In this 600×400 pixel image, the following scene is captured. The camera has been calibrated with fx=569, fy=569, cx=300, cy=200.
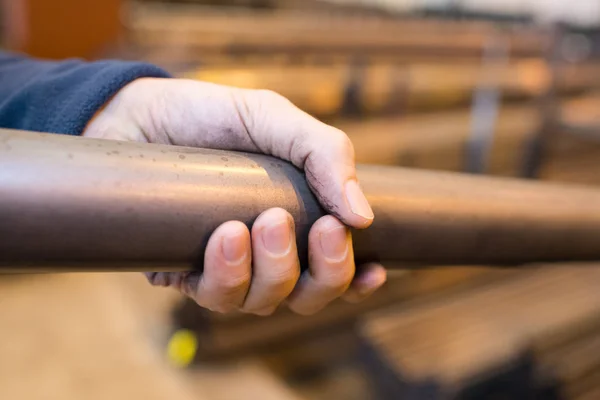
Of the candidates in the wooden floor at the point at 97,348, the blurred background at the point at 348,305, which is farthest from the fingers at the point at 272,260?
the wooden floor at the point at 97,348

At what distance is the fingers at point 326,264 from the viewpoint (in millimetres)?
317

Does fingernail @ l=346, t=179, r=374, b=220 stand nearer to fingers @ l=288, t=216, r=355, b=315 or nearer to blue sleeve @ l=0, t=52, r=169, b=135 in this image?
fingers @ l=288, t=216, r=355, b=315

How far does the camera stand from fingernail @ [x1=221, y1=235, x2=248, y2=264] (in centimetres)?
29

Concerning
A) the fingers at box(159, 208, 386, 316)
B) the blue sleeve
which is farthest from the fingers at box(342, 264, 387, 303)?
the blue sleeve

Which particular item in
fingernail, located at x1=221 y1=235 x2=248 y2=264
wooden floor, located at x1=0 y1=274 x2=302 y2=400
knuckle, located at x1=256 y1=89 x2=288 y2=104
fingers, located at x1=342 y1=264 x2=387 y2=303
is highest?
knuckle, located at x1=256 y1=89 x2=288 y2=104

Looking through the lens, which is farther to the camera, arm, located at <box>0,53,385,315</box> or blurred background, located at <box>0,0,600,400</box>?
blurred background, located at <box>0,0,600,400</box>

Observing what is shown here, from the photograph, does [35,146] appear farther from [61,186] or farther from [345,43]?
[345,43]

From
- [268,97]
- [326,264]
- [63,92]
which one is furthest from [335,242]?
[63,92]

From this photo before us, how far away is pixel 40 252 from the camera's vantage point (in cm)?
24

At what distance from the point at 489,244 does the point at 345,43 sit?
1.02m

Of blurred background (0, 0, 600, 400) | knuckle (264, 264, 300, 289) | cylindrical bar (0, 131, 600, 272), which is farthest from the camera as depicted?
blurred background (0, 0, 600, 400)

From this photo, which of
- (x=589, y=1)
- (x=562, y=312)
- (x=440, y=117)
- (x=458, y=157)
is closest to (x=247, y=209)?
(x=562, y=312)

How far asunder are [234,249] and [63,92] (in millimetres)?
206

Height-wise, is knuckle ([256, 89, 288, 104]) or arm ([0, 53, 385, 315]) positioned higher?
knuckle ([256, 89, 288, 104])
